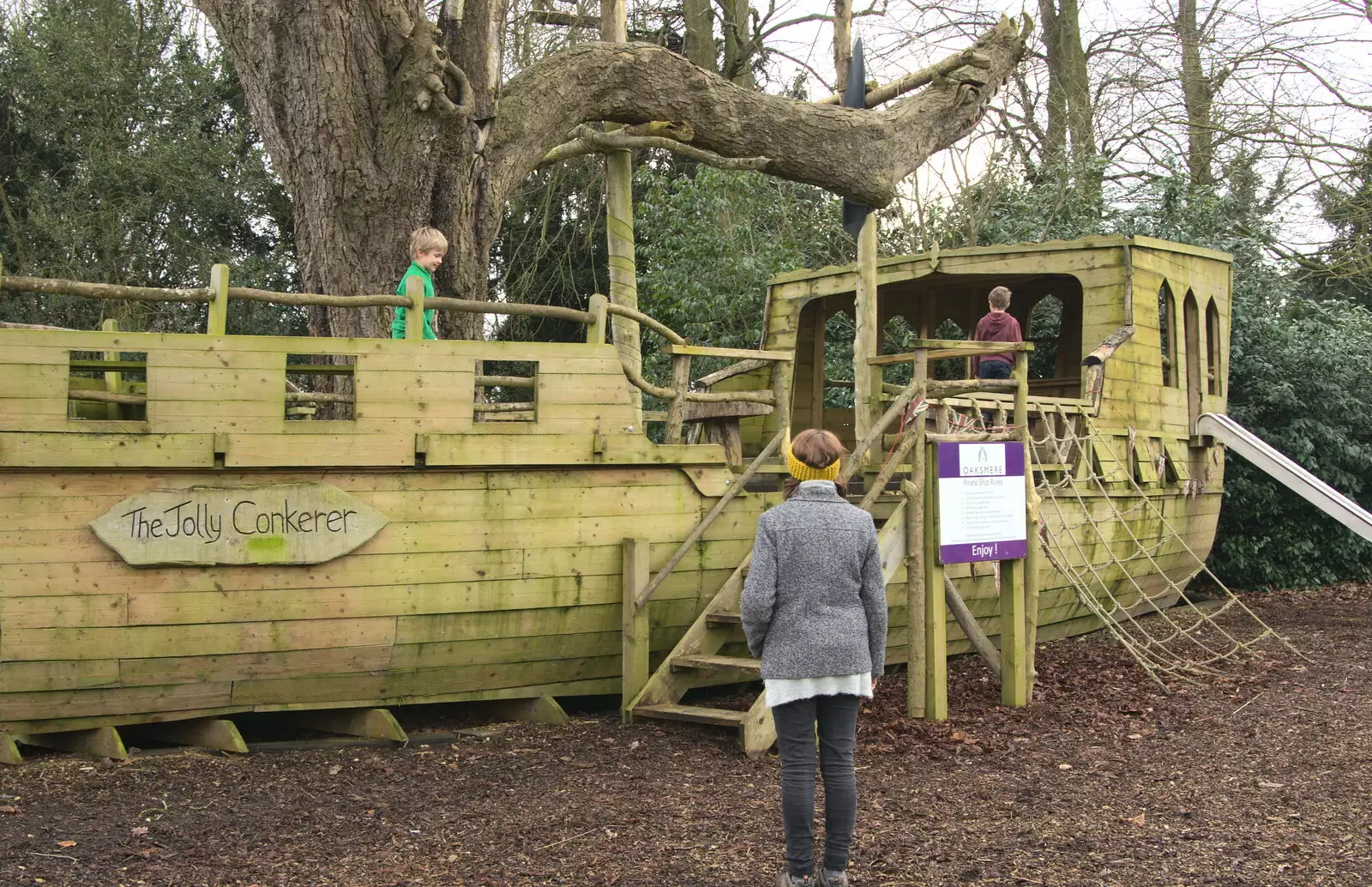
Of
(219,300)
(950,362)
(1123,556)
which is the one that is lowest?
(1123,556)

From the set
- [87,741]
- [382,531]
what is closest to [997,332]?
[382,531]

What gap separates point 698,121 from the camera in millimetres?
9500

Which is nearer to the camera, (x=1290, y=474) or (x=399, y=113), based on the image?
(x=399, y=113)

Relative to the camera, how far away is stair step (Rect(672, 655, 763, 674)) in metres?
6.79

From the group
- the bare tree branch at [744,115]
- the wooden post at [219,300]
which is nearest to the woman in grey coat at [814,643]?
the wooden post at [219,300]

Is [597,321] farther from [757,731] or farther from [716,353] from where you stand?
[757,731]

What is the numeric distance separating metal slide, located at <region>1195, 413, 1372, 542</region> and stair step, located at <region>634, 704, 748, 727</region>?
6.33 m

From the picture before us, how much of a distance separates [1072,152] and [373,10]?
12.7 meters

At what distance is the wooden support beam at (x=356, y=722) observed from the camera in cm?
699

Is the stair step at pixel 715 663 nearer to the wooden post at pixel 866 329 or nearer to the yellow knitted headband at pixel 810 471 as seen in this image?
the yellow knitted headband at pixel 810 471

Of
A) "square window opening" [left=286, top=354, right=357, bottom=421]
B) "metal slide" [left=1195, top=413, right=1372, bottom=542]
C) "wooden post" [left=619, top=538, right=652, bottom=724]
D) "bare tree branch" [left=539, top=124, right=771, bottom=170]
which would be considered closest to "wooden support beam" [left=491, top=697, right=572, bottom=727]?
"wooden post" [left=619, top=538, right=652, bottom=724]

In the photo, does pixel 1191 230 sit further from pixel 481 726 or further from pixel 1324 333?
pixel 481 726

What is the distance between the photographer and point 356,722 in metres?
7.11

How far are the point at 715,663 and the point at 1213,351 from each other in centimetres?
843
